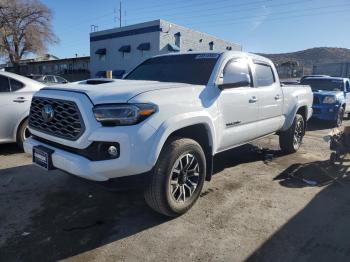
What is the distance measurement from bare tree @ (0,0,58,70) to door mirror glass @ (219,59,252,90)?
40774 millimetres

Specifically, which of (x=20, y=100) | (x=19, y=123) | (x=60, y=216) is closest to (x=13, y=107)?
(x=20, y=100)

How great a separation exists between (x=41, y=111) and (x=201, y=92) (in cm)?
183

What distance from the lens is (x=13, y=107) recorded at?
580cm

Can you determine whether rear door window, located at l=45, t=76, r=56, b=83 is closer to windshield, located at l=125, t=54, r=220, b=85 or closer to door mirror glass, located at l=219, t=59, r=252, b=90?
windshield, located at l=125, t=54, r=220, b=85

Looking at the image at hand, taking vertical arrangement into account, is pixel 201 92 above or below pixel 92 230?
above

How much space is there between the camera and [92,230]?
129 inches

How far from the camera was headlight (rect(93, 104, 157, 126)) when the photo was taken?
2.98 metres

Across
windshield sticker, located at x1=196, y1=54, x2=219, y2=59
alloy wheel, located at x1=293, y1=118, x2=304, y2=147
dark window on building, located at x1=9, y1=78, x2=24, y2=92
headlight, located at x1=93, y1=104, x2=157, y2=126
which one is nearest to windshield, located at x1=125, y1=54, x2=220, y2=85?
windshield sticker, located at x1=196, y1=54, x2=219, y2=59

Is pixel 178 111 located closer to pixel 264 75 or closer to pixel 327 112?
pixel 264 75

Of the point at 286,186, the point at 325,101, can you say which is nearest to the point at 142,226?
the point at 286,186

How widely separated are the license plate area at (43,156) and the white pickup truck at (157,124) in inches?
0.4

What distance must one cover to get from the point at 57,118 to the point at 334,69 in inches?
1331

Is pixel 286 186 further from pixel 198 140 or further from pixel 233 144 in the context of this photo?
pixel 198 140

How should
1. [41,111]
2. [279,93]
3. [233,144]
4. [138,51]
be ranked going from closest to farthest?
[41,111]
[233,144]
[279,93]
[138,51]
